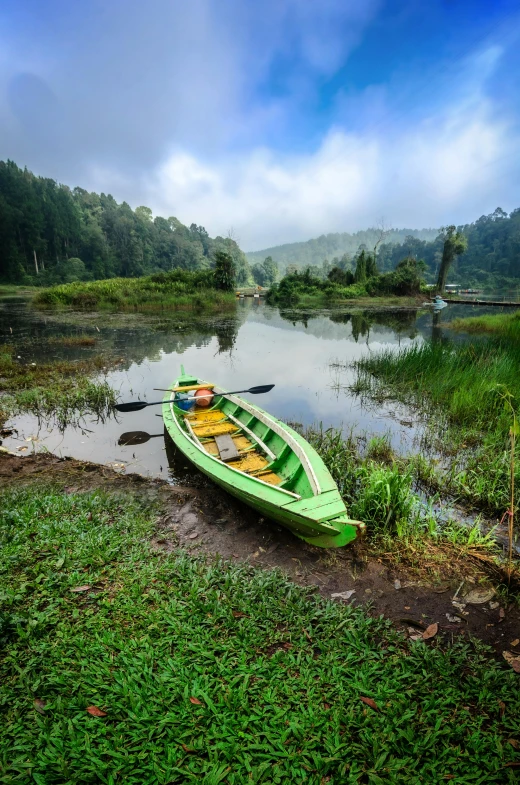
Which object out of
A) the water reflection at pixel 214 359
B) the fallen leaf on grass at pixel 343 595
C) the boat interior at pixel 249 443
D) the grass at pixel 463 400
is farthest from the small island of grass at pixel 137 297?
the fallen leaf on grass at pixel 343 595

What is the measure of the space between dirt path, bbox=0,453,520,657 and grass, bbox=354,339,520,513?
1587mm

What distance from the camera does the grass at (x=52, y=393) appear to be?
6.94 meters

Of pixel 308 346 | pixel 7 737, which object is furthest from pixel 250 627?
pixel 308 346

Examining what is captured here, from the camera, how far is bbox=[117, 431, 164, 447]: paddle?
6038 millimetres

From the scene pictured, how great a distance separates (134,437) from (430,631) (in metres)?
5.13

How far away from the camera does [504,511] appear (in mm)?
3988

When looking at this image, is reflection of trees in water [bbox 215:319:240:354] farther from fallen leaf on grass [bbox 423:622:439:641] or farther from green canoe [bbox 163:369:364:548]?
fallen leaf on grass [bbox 423:622:439:641]

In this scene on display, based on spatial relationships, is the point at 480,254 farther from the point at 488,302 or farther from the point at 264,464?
the point at 264,464

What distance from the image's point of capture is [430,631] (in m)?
2.48

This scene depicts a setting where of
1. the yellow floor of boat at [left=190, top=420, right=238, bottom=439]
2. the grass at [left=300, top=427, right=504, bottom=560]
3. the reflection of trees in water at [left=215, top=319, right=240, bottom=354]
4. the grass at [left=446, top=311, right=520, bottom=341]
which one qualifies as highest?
the reflection of trees in water at [left=215, top=319, right=240, bottom=354]

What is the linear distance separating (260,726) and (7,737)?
1.23 meters

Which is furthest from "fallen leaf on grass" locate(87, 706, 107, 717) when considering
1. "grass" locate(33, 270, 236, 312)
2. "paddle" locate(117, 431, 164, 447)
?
"grass" locate(33, 270, 236, 312)

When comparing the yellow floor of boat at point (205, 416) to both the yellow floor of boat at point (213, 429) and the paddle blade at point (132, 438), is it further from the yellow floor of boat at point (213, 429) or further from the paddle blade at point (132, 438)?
the paddle blade at point (132, 438)

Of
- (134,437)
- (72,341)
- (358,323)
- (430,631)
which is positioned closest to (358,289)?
(358,323)
